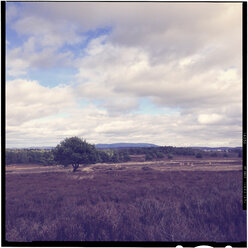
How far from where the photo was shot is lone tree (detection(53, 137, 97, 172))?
2269cm

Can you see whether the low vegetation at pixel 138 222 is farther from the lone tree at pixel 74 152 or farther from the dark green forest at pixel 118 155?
the dark green forest at pixel 118 155

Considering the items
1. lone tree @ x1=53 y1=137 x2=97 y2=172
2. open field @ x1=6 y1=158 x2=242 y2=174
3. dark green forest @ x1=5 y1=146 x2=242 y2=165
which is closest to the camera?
open field @ x1=6 y1=158 x2=242 y2=174

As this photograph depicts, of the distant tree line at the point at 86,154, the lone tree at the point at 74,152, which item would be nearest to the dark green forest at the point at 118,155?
the distant tree line at the point at 86,154

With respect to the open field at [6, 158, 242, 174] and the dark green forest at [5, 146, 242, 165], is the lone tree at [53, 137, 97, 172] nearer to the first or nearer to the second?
the open field at [6, 158, 242, 174]

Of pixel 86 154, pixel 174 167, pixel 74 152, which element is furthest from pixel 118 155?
pixel 174 167

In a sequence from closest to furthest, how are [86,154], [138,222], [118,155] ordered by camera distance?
[138,222]
[86,154]
[118,155]

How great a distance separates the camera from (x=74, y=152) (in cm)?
2308

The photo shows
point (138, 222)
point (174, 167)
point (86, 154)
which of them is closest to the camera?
point (138, 222)

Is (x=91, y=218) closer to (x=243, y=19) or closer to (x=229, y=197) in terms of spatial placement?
(x=229, y=197)

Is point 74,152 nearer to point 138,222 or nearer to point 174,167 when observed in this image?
point 174,167

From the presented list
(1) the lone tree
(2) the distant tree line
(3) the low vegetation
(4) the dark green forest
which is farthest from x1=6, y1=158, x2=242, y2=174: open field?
(3) the low vegetation

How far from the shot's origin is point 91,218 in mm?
5484

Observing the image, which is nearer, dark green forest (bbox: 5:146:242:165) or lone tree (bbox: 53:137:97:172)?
lone tree (bbox: 53:137:97:172)

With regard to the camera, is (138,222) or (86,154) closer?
(138,222)
